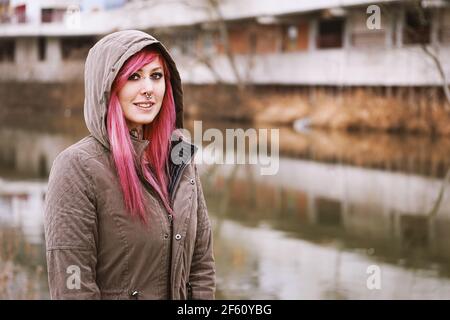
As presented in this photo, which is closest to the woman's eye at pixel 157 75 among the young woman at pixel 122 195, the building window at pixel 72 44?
the young woman at pixel 122 195

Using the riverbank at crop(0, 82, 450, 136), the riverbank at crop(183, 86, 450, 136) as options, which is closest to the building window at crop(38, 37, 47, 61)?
the riverbank at crop(0, 82, 450, 136)

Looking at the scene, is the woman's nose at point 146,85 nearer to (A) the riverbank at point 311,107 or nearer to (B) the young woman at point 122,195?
(B) the young woman at point 122,195

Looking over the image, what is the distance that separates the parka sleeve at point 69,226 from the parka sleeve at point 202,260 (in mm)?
554

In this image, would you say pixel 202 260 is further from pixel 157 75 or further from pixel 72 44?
pixel 72 44

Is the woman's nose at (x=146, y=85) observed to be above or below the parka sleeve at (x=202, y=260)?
above

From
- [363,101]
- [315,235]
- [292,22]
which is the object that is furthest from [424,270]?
[292,22]

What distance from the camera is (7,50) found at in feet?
186

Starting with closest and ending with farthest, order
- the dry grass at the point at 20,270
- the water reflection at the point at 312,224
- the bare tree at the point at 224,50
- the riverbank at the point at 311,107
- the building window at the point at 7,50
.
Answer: the dry grass at the point at 20,270, the water reflection at the point at 312,224, the riverbank at the point at 311,107, the bare tree at the point at 224,50, the building window at the point at 7,50

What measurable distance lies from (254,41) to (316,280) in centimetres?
3243

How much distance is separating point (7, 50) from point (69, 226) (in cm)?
5576

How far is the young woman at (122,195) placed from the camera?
3.09 meters

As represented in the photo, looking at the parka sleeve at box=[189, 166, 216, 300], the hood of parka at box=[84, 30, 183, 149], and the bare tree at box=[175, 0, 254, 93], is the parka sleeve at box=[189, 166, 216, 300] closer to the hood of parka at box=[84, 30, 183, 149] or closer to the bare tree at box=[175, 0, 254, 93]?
the hood of parka at box=[84, 30, 183, 149]

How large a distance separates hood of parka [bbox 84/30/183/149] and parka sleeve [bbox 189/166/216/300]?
54cm

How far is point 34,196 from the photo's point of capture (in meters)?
16.3
